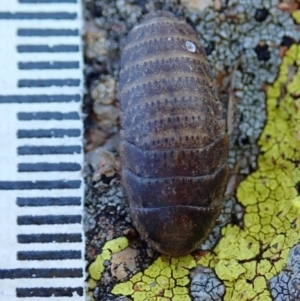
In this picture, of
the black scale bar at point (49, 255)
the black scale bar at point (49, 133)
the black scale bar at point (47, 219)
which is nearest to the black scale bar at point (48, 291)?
the black scale bar at point (49, 255)

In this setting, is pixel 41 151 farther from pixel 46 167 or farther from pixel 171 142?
pixel 171 142

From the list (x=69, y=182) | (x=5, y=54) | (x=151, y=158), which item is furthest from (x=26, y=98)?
(x=151, y=158)

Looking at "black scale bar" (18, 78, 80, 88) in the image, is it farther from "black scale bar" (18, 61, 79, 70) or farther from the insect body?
the insect body

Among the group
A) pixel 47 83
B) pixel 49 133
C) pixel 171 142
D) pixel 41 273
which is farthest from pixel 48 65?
pixel 41 273

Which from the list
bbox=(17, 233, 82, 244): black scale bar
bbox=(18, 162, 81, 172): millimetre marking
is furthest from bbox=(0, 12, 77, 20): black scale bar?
bbox=(17, 233, 82, 244): black scale bar

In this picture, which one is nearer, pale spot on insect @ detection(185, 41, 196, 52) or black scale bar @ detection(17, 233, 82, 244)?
pale spot on insect @ detection(185, 41, 196, 52)
